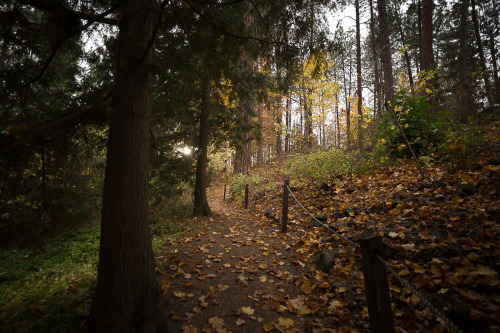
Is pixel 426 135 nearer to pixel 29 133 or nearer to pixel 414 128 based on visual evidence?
pixel 414 128

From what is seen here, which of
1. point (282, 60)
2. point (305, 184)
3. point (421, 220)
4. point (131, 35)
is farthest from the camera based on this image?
point (305, 184)

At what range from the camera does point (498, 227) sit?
2625 millimetres

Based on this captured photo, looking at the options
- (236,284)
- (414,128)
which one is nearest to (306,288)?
(236,284)

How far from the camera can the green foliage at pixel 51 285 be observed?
248 cm

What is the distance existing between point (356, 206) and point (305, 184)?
2.97m

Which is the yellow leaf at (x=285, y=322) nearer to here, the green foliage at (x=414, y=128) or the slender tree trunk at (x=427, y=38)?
the green foliage at (x=414, y=128)

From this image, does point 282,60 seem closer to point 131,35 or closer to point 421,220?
point 131,35

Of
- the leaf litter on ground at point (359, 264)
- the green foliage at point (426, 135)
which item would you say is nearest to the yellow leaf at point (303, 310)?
the leaf litter on ground at point (359, 264)

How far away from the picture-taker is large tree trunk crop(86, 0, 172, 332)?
249 centimetres

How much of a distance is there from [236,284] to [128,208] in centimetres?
216

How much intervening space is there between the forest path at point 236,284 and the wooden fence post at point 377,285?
105 centimetres

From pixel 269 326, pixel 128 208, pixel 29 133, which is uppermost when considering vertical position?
pixel 29 133

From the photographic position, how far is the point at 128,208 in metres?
2.61

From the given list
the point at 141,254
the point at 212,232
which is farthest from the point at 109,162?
the point at 212,232
